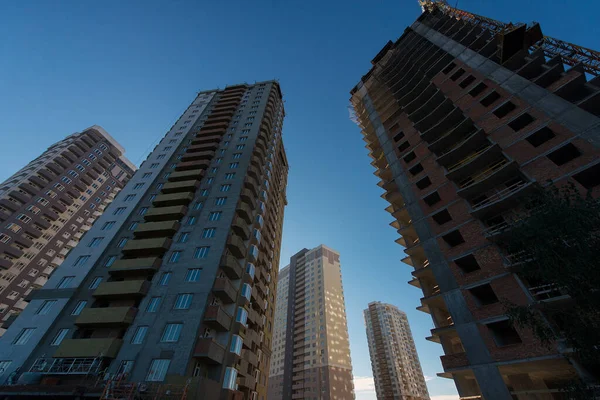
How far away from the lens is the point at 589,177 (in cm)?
1836

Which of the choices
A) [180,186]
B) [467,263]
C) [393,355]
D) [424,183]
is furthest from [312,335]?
[467,263]

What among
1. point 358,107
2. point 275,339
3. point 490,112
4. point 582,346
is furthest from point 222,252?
point 275,339

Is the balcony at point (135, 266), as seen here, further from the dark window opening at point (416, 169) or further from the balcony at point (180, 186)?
the dark window opening at point (416, 169)

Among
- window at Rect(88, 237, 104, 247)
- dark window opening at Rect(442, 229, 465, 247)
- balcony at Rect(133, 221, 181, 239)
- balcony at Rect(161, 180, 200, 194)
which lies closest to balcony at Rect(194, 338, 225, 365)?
balcony at Rect(133, 221, 181, 239)

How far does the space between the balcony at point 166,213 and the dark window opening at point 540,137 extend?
116 ft

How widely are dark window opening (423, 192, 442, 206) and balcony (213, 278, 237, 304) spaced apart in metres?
20.7

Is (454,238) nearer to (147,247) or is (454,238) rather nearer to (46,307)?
(147,247)

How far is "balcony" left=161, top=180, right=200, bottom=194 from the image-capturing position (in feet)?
120

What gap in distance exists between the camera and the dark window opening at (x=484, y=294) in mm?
19172

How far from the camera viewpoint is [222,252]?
90.1 ft

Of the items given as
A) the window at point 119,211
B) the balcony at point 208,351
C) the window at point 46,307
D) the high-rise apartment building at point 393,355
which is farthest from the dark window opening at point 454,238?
the high-rise apartment building at point 393,355

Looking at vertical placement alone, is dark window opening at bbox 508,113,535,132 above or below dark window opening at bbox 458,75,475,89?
→ below

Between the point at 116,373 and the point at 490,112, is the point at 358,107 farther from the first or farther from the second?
the point at 116,373

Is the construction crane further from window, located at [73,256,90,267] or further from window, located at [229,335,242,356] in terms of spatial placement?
window, located at [73,256,90,267]
